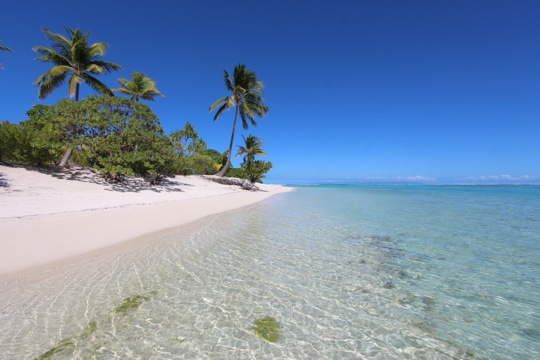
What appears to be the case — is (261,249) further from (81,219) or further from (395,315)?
(81,219)

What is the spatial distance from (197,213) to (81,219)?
4677mm

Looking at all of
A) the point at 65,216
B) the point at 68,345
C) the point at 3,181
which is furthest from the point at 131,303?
the point at 3,181

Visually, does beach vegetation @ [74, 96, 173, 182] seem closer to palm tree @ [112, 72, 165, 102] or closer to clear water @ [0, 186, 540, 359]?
palm tree @ [112, 72, 165, 102]

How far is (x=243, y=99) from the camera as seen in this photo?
30.6 m

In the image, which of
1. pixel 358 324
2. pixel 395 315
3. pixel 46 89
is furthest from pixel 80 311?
pixel 46 89

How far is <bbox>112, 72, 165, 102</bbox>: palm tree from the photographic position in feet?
86.8

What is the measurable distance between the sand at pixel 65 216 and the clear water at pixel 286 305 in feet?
3.47

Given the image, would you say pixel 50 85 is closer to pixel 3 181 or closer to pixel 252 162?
pixel 3 181

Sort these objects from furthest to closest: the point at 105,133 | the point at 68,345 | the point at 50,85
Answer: the point at 50,85 < the point at 105,133 < the point at 68,345

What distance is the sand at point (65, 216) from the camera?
5.21 metres

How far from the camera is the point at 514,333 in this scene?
3.09 metres

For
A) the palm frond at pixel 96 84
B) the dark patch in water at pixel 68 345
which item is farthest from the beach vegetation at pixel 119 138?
the dark patch in water at pixel 68 345

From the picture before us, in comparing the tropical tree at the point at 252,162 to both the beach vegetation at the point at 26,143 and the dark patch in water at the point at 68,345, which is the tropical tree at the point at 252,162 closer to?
the beach vegetation at the point at 26,143

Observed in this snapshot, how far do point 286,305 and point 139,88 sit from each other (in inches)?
1170
